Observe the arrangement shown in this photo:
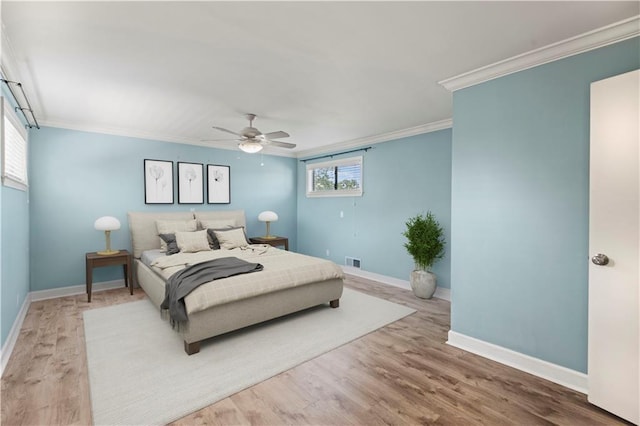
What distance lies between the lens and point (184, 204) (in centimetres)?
557

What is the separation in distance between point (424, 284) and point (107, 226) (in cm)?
464

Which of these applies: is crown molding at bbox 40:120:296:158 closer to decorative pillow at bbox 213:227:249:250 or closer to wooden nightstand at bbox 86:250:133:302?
decorative pillow at bbox 213:227:249:250

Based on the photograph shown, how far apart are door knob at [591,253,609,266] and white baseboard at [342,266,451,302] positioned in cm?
245

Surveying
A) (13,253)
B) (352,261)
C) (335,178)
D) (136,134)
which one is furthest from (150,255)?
(335,178)

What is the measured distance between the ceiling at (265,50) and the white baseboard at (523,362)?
2.50m

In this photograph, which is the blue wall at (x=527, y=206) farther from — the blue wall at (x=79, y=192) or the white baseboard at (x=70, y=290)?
the white baseboard at (x=70, y=290)

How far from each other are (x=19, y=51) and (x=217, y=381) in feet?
9.79

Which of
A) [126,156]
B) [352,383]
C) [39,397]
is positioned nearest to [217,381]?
[352,383]

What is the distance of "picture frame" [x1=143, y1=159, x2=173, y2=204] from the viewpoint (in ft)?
16.9

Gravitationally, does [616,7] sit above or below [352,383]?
above

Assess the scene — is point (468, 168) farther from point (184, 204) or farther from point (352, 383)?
point (184, 204)

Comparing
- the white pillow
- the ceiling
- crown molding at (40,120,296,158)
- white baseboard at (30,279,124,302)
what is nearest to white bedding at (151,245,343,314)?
the white pillow

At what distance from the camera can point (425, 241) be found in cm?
435

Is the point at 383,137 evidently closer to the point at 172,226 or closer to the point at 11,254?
the point at 172,226
